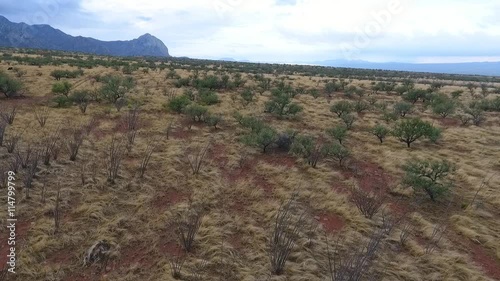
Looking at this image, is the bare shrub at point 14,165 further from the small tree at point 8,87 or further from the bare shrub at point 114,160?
the small tree at point 8,87

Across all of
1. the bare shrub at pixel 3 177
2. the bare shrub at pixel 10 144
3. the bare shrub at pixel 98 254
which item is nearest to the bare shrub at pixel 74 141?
the bare shrub at pixel 10 144

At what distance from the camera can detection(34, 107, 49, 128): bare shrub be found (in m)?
14.7

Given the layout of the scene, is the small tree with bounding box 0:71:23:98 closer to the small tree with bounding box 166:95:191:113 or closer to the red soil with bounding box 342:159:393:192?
the small tree with bounding box 166:95:191:113

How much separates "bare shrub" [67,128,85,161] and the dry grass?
0.96ft

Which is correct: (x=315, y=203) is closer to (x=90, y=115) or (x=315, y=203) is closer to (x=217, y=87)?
(x=90, y=115)

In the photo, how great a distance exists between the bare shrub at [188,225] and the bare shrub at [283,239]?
1.86 meters

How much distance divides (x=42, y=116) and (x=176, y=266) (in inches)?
518

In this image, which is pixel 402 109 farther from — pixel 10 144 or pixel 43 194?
pixel 10 144

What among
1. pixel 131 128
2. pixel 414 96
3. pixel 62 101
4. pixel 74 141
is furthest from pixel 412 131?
pixel 62 101

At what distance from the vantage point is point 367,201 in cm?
1019

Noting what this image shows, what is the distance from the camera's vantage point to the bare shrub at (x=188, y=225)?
7.56m

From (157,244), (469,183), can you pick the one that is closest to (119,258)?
(157,244)

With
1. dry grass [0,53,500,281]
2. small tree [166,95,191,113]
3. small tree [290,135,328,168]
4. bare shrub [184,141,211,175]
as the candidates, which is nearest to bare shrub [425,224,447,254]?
dry grass [0,53,500,281]

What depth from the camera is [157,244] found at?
25.3 ft
